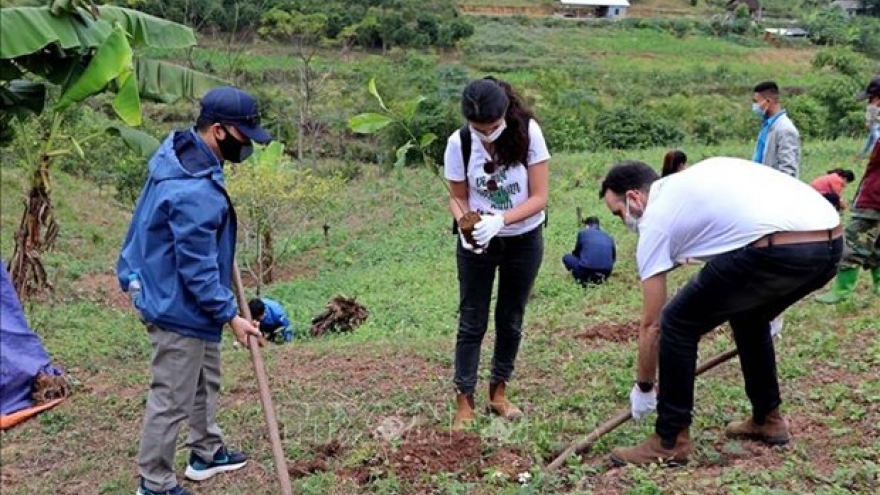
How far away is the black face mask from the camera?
12.3 ft

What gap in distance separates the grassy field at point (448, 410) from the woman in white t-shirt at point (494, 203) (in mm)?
511

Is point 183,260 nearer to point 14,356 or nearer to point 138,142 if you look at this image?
point 14,356

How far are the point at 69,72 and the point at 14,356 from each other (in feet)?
11.8

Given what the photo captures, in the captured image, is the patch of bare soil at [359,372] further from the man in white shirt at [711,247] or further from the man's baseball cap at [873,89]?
the man's baseball cap at [873,89]

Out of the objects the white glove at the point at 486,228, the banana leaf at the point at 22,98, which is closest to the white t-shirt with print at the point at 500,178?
the white glove at the point at 486,228

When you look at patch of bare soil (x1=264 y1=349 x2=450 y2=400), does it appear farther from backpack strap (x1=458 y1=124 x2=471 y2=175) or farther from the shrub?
the shrub

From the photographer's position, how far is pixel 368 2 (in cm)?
4059

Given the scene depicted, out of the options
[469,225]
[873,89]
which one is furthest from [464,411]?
[873,89]

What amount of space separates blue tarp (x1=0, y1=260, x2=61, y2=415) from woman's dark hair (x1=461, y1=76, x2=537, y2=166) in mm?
2025

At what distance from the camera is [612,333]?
22.7 ft

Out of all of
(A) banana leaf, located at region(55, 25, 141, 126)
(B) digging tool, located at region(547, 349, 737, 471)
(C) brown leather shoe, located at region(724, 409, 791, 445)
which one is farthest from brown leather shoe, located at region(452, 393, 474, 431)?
(A) banana leaf, located at region(55, 25, 141, 126)

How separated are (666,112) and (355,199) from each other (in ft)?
46.3

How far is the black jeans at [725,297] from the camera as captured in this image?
348cm

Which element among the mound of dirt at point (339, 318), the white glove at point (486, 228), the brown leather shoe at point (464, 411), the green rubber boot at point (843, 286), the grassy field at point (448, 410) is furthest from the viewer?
the mound of dirt at point (339, 318)
